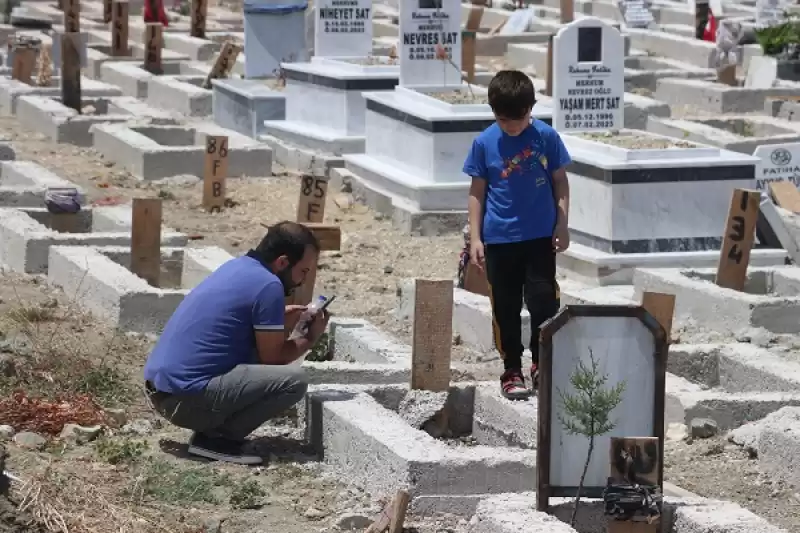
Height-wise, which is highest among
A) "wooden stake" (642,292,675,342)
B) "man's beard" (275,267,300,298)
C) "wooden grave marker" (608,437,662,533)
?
"man's beard" (275,267,300,298)

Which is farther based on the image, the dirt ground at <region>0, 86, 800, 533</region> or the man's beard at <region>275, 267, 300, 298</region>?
the man's beard at <region>275, 267, 300, 298</region>

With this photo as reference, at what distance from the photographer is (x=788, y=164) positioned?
1400 centimetres

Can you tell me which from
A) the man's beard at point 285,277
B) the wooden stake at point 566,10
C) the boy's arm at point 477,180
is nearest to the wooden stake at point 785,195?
the boy's arm at point 477,180

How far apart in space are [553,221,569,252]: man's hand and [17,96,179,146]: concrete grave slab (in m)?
11.1

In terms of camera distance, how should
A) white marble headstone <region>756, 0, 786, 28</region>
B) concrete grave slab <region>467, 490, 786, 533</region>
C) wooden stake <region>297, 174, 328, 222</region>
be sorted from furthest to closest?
white marble headstone <region>756, 0, 786, 28</region>, wooden stake <region>297, 174, 328, 222</region>, concrete grave slab <region>467, 490, 786, 533</region>

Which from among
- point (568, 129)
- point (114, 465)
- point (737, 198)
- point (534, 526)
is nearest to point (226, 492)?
point (114, 465)

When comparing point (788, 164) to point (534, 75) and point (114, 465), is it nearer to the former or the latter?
point (114, 465)

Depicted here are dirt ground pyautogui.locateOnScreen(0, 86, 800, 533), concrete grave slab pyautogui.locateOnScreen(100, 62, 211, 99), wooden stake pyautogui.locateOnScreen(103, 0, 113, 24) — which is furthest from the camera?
wooden stake pyautogui.locateOnScreen(103, 0, 113, 24)

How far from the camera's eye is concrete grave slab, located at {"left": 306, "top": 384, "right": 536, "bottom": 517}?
22.5 feet

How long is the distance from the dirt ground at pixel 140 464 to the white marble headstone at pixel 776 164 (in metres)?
3.49

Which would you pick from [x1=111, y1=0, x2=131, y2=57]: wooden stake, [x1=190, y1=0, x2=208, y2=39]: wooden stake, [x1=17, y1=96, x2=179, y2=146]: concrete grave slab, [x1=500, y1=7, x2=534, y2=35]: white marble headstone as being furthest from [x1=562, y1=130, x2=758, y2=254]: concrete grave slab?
[x1=190, y1=0, x2=208, y2=39]: wooden stake

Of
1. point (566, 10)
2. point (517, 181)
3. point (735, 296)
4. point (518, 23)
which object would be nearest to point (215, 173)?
point (735, 296)

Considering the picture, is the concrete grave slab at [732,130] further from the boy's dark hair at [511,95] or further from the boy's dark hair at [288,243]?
the boy's dark hair at [288,243]

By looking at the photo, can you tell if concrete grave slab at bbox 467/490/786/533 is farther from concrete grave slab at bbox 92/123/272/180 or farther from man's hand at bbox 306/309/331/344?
concrete grave slab at bbox 92/123/272/180
